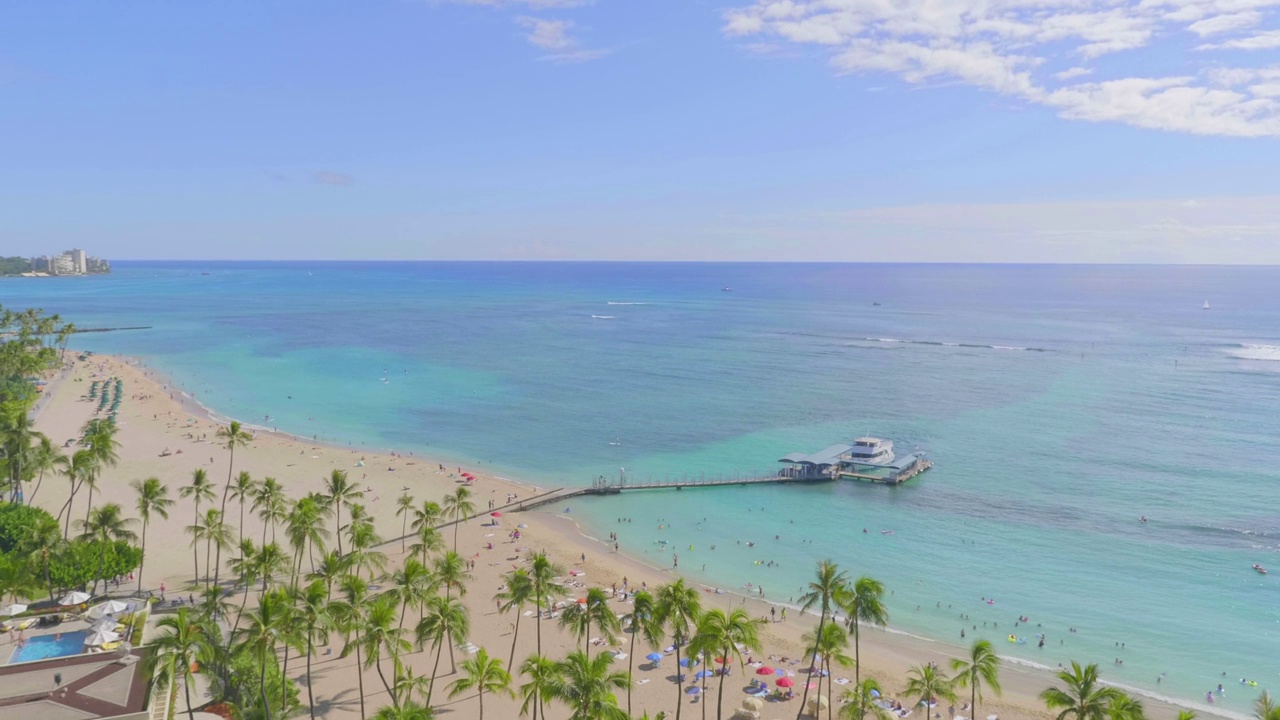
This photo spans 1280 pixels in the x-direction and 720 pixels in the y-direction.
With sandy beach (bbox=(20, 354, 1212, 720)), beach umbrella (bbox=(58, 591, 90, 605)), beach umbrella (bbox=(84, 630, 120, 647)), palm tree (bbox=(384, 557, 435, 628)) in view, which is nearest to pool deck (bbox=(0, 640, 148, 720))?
beach umbrella (bbox=(84, 630, 120, 647))

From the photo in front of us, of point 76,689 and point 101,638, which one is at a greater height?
point 76,689

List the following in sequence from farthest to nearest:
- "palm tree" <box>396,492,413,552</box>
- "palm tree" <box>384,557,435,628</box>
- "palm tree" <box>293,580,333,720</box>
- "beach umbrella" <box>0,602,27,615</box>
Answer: "palm tree" <box>396,492,413,552</box>
"beach umbrella" <box>0,602,27,615</box>
"palm tree" <box>384,557,435,628</box>
"palm tree" <box>293,580,333,720</box>

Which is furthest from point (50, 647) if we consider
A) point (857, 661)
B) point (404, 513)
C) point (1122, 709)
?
point (1122, 709)

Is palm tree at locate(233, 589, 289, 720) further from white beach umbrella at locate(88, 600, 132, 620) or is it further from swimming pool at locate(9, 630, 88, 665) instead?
white beach umbrella at locate(88, 600, 132, 620)

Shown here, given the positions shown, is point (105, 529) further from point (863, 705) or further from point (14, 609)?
point (863, 705)

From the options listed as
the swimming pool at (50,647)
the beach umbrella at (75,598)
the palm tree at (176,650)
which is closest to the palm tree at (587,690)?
the palm tree at (176,650)

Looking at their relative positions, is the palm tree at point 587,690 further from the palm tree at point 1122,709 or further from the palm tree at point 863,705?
the palm tree at point 1122,709
